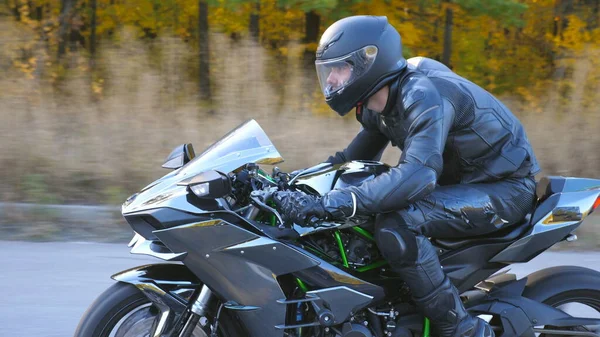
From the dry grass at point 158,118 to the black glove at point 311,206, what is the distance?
3862 millimetres

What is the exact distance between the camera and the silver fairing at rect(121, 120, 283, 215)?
2.88 meters

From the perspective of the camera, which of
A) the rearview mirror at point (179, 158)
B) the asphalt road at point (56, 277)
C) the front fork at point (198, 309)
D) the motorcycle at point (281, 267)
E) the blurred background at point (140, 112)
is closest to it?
the motorcycle at point (281, 267)

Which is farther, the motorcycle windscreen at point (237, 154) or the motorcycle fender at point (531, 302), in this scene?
the motorcycle fender at point (531, 302)

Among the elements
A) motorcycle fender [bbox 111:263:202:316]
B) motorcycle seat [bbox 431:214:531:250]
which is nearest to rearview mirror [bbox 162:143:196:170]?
motorcycle fender [bbox 111:263:202:316]

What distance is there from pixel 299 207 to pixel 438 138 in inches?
24.1

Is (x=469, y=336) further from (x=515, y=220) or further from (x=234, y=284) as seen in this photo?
(x=234, y=284)

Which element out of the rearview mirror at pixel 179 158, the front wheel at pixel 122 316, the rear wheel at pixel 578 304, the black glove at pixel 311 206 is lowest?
the rear wheel at pixel 578 304

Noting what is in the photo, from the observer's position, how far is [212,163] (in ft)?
10.0

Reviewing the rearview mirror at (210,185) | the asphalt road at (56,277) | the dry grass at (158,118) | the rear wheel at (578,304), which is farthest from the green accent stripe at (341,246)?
the dry grass at (158,118)

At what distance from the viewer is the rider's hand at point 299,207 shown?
9.12 feet

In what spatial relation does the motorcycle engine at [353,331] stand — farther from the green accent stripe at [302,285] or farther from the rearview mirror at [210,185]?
the rearview mirror at [210,185]

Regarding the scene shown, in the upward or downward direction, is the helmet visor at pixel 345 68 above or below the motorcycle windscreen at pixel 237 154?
above

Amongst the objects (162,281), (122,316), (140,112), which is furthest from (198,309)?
(140,112)

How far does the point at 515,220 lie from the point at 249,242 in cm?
118
